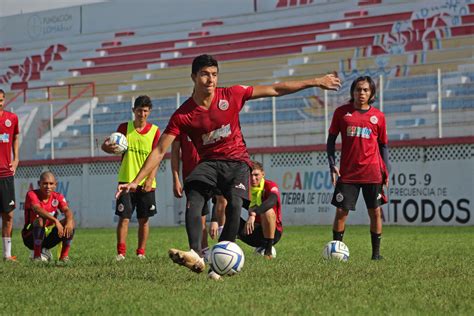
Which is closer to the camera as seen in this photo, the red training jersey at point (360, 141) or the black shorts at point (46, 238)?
the red training jersey at point (360, 141)

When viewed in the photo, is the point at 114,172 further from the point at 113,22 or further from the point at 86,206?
the point at 113,22

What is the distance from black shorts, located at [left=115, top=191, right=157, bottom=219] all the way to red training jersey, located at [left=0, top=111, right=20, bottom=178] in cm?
164

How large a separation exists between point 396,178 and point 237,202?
13.1 meters

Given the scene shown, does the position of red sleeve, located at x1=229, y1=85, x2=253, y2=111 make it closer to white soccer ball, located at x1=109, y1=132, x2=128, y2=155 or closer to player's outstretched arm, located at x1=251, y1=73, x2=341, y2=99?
player's outstretched arm, located at x1=251, y1=73, x2=341, y2=99

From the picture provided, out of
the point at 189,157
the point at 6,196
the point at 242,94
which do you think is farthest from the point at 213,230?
the point at 6,196

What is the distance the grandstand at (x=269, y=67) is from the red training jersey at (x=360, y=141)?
34.2ft

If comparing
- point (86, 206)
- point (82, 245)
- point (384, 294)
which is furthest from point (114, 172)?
point (384, 294)

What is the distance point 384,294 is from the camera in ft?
22.7

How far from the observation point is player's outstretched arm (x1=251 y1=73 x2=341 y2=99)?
8016 millimetres

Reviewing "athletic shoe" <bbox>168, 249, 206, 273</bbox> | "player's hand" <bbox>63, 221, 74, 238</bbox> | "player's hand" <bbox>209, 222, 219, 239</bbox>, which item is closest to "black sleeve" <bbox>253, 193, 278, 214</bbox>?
"player's hand" <bbox>209, 222, 219, 239</bbox>

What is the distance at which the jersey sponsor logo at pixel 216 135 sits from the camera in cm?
829

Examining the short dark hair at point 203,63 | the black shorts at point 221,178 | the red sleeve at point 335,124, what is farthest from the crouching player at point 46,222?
the short dark hair at point 203,63

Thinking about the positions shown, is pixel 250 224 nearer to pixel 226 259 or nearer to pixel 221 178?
pixel 221 178

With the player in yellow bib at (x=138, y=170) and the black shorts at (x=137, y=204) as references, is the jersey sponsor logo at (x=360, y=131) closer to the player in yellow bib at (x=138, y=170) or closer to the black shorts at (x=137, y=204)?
the player in yellow bib at (x=138, y=170)
